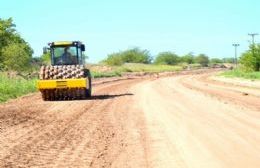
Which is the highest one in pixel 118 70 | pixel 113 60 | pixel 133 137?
pixel 113 60

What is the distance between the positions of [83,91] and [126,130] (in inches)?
527

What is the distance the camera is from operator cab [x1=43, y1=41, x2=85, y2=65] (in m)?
28.8

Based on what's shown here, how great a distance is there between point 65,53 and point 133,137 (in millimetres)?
16356

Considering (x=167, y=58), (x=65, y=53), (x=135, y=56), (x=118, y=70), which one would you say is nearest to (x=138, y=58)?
(x=135, y=56)

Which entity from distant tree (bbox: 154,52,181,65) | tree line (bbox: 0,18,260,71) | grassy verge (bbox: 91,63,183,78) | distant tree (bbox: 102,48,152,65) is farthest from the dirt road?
distant tree (bbox: 154,52,181,65)

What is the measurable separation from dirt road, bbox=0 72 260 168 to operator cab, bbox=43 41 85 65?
769 cm

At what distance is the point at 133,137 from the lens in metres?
13.3

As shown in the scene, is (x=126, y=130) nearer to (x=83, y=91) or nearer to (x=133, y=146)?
(x=133, y=146)

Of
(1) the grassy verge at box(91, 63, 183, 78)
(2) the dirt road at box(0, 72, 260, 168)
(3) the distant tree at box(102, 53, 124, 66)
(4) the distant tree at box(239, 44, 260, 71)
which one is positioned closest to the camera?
(2) the dirt road at box(0, 72, 260, 168)

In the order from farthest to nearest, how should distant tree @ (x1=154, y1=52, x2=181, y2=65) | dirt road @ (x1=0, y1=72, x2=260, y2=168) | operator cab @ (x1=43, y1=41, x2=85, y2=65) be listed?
distant tree @ (x1=154, y1=52, x2=181, y2=65)
operator cab @ (x1=43, y1=41, x2=85, y2=65)
dirt road @ (x1=0, y1=72, x2=260, y2=168)

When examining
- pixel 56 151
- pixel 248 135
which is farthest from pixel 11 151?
pixel 248 135

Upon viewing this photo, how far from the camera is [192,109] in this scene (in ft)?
67.4

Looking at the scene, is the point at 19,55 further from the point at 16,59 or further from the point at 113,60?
the point at 113,60

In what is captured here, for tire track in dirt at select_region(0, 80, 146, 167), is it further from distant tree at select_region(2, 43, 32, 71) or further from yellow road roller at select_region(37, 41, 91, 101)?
distant tree at select_region(2, 43, 32, 71)
